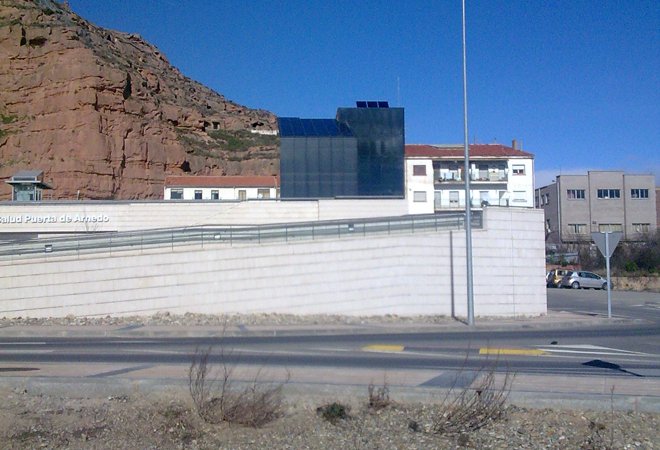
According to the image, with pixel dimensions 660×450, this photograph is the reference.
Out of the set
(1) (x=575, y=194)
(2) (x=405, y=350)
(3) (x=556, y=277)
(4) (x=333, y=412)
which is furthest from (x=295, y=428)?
(1) (x=575, y=194)

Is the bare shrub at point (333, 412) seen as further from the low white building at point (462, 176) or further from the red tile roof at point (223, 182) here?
the red tile roof at point (223, 182)

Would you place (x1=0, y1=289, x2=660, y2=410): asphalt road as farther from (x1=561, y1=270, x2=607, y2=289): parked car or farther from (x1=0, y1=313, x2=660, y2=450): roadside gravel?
(x1=561, y1=270, x2=607, y2=289): parked car

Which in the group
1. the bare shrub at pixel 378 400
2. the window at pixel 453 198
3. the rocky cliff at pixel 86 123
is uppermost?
the rocky cliff at pixel 86 123

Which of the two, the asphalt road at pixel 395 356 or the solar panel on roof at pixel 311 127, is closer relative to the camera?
the asphalt road at pixel 395 356

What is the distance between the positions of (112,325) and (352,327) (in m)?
8.12

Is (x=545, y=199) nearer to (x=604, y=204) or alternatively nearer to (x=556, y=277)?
(x=604, y=204)

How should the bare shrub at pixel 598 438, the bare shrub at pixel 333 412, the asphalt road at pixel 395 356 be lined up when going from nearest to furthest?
1. the bare shrub at pixel 598 438
2. the bare shrub at pixel 333 412
3. the asphalt road at pixel 395 356

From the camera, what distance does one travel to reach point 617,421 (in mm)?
8102

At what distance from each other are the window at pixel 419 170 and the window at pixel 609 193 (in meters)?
30.4

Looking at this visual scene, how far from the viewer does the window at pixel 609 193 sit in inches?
3127

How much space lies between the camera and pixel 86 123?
80000mm

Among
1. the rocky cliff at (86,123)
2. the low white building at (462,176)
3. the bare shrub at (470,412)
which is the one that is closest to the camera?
the bare shrub at (470,412)

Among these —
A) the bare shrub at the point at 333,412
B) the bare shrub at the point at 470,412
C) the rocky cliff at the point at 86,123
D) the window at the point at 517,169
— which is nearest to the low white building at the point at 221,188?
the rocky cliff at the point at 86,123

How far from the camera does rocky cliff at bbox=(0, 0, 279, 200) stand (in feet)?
257
